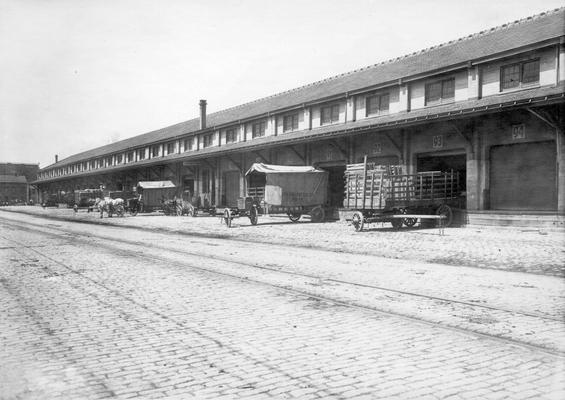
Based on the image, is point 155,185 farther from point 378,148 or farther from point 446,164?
point 446,164

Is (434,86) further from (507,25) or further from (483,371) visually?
(483,371)

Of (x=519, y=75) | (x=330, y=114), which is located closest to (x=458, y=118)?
(x=519, y=75)

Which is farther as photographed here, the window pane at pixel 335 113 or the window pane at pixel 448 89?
the window pane at pixel 335 113

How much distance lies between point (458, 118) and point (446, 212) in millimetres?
3451

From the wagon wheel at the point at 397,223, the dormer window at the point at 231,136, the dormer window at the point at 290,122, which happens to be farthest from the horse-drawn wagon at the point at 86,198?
the wagon wheel at the point at 397,223

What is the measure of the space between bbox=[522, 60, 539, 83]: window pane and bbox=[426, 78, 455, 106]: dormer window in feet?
9.56

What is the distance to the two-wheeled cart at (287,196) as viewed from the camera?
19.4 m

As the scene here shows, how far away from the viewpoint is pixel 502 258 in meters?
9.20

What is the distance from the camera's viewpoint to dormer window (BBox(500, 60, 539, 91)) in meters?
15.9

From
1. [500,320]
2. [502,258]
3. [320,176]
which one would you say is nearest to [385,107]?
[320,176]

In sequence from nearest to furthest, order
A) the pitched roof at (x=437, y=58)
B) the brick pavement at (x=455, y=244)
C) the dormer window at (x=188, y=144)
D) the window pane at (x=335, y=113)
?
1. the brick pavement at (x=455, y=244)
2. the pitched roof at (x=437, y=58)
3. the window pane at (x=335, y=113)
4. the dormer window at (x=188, y=144)

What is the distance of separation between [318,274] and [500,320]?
3.32 metres

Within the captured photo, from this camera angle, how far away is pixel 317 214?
2080 cm

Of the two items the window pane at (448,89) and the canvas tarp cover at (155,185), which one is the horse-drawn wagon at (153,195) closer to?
the canvas tarp cover at (155,185)
